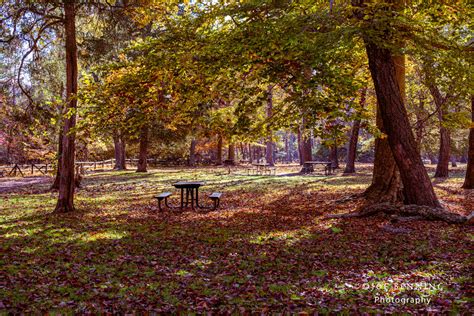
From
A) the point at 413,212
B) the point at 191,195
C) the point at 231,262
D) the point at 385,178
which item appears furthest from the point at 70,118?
the point at 413,212

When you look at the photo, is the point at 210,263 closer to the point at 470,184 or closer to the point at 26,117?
the point at 26,117

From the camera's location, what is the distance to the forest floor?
4508 millimetres

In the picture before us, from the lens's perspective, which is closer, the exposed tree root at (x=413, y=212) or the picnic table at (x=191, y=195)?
the exposed tree root at (x=413, y=212)

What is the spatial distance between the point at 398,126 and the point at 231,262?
207 inches

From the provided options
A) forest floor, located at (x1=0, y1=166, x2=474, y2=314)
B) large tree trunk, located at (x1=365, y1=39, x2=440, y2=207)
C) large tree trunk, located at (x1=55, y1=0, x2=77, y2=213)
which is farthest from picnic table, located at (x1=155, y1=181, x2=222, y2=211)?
large tree trunk, located at (x1=365, y1=39, x2=440, y2=207)

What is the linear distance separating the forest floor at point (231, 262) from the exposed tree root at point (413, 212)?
266mm

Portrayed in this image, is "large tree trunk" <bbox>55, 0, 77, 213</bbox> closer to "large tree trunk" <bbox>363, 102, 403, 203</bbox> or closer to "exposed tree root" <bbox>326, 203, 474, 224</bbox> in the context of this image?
"exposed tree root" <bbox>326, 203, 474, 224</bbox>

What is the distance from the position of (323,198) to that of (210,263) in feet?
25.3

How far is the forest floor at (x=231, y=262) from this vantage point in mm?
4508

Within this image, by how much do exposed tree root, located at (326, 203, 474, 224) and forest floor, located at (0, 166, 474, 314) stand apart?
27 centimetres

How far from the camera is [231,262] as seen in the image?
6.30 meters

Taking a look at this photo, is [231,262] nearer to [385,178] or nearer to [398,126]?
[398,126]

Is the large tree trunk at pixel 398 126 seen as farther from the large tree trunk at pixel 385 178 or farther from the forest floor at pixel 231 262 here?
the large tree trunk at pixel 385 178

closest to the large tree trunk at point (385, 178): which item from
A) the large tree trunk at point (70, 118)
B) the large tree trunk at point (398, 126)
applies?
the large tree trunk at point (398, 126)
